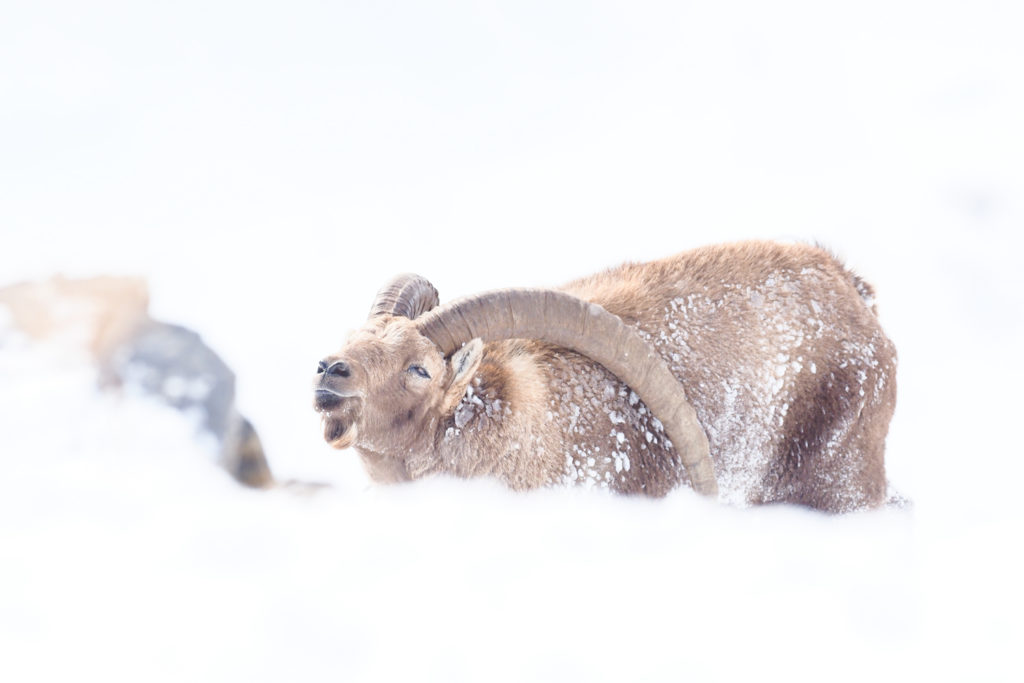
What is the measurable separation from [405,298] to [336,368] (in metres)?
1.00

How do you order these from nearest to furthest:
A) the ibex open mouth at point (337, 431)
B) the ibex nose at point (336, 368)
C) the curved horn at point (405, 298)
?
the ibex nose at point (336, 368) < the ibex open mouth at point (337, 431) < the curved horn at point (405, 298)

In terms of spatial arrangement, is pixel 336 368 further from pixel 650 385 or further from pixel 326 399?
pixel 650 385

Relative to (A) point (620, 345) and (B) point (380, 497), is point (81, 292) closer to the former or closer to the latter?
(B) point (380, 497)

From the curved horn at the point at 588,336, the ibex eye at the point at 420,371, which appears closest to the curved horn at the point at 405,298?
the curved horn at the point at 588,336

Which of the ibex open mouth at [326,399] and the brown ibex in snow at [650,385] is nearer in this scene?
the ibex open mouth at [326,399]

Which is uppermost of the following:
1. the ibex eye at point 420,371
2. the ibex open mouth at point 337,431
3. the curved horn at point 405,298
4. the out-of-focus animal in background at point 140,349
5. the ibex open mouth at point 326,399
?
the curved horn at point 405,298

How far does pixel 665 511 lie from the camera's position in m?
6.32

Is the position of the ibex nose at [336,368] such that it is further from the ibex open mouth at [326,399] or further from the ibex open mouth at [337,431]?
the ibex open mouth at [337,431]

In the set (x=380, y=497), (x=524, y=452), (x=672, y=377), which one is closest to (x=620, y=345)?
(x=672, y=377)

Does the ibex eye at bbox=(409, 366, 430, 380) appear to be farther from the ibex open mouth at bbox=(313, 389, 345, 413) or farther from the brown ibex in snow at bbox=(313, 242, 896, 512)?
the ibex open mouth at bbox=(313, 389, 345, 413)

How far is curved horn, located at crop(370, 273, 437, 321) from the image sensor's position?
6.19 metres

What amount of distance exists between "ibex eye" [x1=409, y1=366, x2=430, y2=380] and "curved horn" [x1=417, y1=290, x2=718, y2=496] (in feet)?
0.68

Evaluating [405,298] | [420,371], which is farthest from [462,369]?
[405,298]

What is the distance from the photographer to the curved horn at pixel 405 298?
6.19 meters
